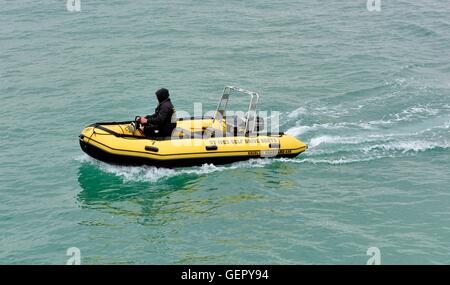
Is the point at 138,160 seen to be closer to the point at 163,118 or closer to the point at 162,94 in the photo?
the point at 163,118

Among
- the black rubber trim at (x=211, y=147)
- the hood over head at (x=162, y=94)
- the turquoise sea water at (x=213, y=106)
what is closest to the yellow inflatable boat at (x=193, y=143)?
the black rubber trim at (x=211, y=147)

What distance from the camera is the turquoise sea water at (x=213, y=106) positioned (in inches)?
484

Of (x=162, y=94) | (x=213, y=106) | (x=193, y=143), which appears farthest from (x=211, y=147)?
(x=213, y=106)

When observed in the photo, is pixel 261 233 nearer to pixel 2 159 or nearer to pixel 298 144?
pixel 298 144

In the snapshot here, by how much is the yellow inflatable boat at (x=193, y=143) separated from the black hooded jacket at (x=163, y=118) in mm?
213

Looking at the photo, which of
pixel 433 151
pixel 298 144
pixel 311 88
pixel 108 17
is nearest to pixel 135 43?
pixel 108 17

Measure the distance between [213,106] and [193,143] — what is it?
472 centimetres

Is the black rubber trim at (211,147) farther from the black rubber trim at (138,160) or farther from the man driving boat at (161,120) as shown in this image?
the man driving boat at (161,120)

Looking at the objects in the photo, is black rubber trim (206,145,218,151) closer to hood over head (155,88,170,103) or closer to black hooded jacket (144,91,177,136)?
black hooded jacket (144,91,177,136)

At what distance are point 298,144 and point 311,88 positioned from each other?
5.56m

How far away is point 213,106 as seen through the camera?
19.5m

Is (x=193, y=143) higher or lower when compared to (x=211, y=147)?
higher

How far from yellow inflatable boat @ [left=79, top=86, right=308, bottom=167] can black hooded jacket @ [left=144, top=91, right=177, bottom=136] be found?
213 mm
